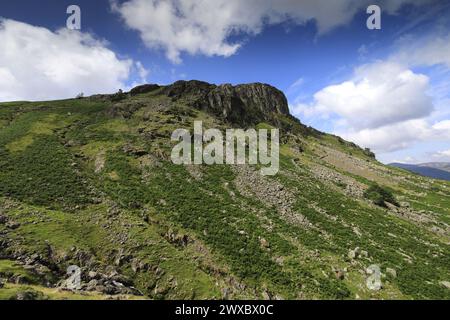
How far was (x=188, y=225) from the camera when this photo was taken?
122ft

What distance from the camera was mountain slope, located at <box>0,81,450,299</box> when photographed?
28562 millimetres

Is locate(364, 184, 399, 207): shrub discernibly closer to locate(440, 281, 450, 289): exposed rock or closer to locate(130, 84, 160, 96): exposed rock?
locate(440, 281, 450, 289): exposed rock

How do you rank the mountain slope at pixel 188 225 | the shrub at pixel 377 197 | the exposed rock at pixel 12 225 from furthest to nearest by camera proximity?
the shrub at pixel 377 197 < the exposed rock at pixel 12 225 < the mountain slope at pixel 188 225

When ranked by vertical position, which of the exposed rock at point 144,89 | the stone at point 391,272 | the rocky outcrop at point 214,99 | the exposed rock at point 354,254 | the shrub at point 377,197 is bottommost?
the stone at point 391,272

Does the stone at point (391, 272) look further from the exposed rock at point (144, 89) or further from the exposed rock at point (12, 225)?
the exposed rock at point (144, 89)

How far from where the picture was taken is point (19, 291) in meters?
21.1

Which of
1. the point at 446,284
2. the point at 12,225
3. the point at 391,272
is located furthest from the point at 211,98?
the point at 446,284

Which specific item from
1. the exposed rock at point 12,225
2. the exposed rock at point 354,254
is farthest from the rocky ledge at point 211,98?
the exposed rock at point 12,225

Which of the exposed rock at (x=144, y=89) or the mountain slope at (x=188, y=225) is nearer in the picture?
the mountain slope at (x=188, y=225)

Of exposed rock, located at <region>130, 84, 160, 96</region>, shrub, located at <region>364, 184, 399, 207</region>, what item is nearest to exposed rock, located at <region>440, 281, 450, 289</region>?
shrub, located at <region>364, 184, 399, 207</region>

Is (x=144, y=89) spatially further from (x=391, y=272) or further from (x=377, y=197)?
(x=391, y=272)

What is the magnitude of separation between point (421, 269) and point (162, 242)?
28928mm

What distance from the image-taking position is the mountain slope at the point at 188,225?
1125 inches

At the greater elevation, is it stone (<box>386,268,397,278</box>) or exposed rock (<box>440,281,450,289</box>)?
stone (<box>386,268,397,278</box>)
